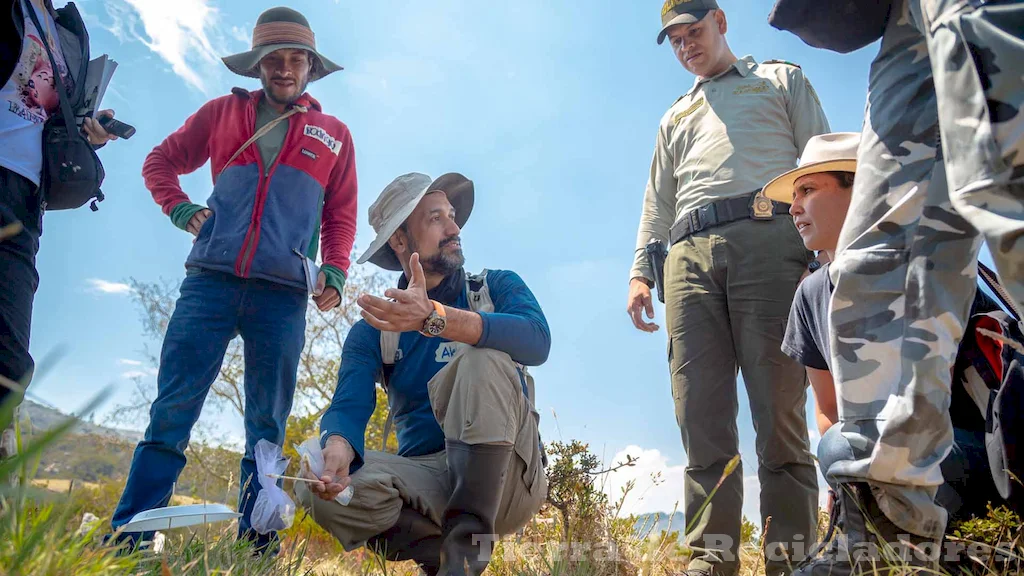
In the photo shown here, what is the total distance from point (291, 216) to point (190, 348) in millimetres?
769

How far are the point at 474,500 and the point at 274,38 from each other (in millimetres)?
2582

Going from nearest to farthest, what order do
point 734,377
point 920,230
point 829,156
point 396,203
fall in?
point 920,230
point 829,156
point 734,377
point 396,203

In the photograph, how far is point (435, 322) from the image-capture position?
262 centimetres

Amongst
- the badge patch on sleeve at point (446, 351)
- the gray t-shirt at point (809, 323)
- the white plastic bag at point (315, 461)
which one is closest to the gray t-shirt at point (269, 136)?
the badge patch on sleeve at point (446, 351)

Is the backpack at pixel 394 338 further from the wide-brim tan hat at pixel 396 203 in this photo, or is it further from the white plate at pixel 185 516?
the white plate at pixel 185 516

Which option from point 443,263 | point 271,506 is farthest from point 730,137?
point 271,506

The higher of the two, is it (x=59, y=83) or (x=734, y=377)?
(x=59, y=83)

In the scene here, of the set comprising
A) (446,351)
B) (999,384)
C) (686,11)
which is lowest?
(999,384)

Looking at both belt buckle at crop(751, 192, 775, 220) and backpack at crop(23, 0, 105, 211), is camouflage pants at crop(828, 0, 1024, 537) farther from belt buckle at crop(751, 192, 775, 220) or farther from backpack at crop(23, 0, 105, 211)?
backpack at crop(23, 0, 105, 211)

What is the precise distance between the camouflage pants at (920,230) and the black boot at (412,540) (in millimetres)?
1481

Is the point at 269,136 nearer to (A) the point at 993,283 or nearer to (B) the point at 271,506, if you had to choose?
(B) the point at 271,506

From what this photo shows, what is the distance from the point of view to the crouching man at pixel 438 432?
250cm

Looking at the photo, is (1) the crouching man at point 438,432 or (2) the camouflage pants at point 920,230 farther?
(1) the crouching man at point 438,432

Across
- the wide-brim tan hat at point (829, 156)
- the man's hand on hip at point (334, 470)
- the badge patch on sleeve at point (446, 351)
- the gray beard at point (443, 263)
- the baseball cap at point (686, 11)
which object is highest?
the baseball cap at point (686, 11)
